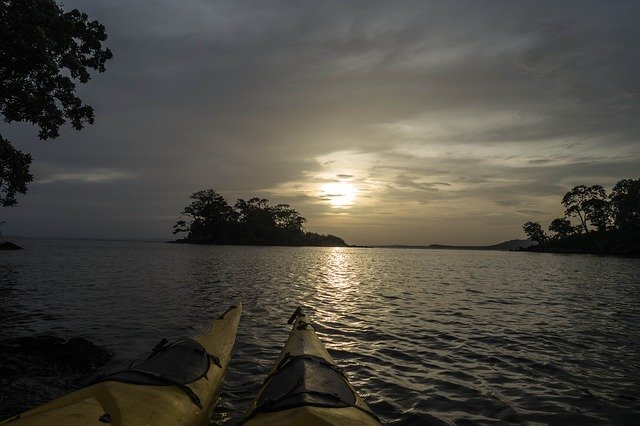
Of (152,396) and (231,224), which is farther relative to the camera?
(231,224)

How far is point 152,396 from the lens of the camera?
4.62 m

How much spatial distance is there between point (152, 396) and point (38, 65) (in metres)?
18.2

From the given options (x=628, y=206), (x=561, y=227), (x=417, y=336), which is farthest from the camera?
(x=561, y=227)

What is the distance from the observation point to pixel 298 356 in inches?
245

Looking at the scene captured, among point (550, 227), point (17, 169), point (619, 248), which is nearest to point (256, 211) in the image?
point (550, 227)

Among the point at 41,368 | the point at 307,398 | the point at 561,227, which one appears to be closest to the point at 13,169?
the point at 41,368

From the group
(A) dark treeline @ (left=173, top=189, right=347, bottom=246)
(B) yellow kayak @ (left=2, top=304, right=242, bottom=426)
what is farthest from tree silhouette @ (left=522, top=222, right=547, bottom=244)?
(B) yellow kayak @ (left=2, top=304, right=242, bottom=426)

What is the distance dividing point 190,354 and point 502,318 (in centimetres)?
1359

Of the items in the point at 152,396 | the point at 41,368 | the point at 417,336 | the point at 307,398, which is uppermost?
the point at 307,398

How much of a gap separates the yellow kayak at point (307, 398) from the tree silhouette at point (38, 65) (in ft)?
58.6

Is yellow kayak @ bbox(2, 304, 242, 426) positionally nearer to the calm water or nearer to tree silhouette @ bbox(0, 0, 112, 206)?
the calm water

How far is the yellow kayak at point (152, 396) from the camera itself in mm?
3771

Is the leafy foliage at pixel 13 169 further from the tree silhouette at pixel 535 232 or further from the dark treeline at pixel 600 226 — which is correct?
the tree silhouette at pixel 535 232

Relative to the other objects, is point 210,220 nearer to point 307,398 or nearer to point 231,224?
point 231,224
